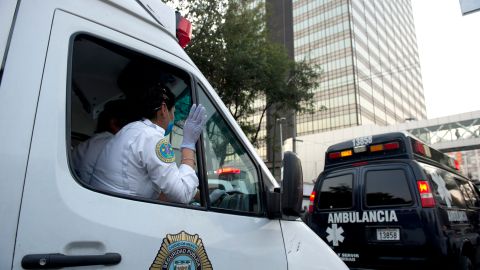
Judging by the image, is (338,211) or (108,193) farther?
(338,211)

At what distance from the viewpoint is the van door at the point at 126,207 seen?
4.72 feet

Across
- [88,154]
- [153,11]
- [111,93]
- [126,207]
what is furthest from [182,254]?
[111,93]

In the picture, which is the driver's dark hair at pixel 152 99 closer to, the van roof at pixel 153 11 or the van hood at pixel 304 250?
the van roof at pixel 153 11

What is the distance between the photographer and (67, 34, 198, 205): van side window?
194 cm

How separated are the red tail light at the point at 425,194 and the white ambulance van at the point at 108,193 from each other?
3.15m

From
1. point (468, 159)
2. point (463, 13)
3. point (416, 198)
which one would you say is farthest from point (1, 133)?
point (468, 159)

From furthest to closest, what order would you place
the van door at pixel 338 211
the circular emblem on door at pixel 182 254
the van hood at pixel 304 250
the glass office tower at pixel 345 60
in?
the glass office tower at pixel 345 60
the van door at pixel 338 211
the van hood at pixel 304 250
the circular emblem on door at pixel 182 254

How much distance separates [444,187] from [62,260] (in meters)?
5.73

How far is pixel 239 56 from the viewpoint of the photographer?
13.5 metres

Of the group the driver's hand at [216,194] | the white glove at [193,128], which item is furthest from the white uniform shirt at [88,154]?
the driver's hand at [216,194]

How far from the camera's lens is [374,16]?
86188mm

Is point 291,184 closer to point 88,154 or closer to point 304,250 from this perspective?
point 304,250

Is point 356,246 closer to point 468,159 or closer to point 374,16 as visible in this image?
point 374,16

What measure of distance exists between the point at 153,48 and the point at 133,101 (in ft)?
1.30
